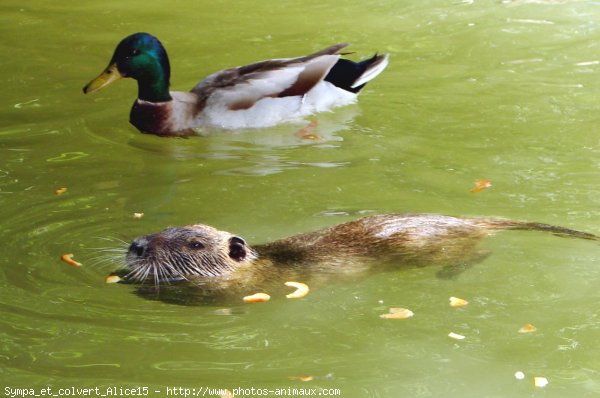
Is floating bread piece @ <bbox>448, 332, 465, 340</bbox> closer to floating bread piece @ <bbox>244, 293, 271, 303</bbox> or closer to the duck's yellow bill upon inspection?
floating bread piece @ <bbox>244, 293, 271, 303</bbox>

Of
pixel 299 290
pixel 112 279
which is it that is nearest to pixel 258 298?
pixel 299 290

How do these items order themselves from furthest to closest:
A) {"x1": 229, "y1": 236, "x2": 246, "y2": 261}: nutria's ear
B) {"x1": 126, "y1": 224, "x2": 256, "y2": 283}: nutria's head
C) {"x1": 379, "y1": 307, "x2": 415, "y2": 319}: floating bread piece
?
{"x1": 229, "y1": 236, "x2": 246, "y2": 261}: nutria's ear < {"x1": 126, "y1": 224, "x2": 256, "y2": 283}: nutria's head < {"x1": 379, "y1": 307, "x2": 415, "y2": 319}: floating bread piece

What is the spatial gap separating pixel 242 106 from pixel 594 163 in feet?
11.0

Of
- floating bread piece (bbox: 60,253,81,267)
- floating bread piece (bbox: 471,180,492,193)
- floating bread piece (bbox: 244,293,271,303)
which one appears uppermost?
floating bread piece (bbox: 60,253,81,267)

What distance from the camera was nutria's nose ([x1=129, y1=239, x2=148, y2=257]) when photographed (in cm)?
661

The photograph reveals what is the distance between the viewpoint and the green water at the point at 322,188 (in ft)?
18.7

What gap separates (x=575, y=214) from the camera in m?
7.54

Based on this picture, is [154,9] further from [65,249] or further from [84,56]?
[65,249]

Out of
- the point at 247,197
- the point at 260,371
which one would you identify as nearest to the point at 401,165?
the point at 247,197

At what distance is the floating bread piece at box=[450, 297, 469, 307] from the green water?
0.04 m

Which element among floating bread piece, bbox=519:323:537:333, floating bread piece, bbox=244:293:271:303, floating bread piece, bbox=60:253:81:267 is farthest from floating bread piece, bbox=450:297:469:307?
floating bread piece, bbox=60:253:81:267

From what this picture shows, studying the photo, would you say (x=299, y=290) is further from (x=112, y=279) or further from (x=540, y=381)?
(x=540, y=381)

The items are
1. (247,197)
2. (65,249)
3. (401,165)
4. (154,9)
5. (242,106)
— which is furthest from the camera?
(154,9)

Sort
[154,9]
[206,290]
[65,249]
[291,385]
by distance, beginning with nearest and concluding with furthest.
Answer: [291,385], [206,290], [65,249], [154,9]
